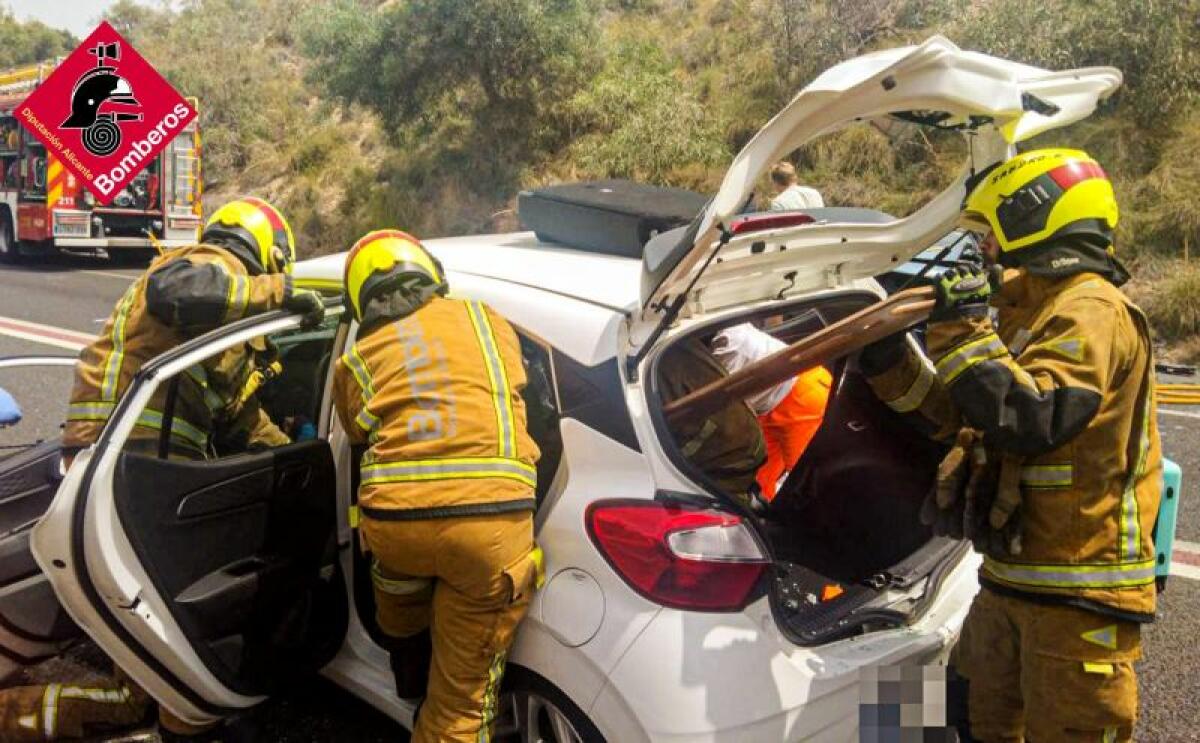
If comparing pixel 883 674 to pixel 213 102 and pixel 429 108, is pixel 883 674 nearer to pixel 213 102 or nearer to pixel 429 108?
pixel 429 108

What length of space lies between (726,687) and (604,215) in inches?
59.5

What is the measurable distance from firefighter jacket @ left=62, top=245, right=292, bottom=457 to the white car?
0.76 ft

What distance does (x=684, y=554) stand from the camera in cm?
204

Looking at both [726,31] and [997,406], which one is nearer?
[997,406]

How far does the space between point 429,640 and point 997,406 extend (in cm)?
148

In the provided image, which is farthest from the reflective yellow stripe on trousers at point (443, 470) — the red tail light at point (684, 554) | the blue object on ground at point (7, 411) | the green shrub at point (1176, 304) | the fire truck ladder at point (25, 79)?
the fire truck ladder at point (25, 79)


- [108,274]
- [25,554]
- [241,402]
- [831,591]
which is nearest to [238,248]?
[241,402]

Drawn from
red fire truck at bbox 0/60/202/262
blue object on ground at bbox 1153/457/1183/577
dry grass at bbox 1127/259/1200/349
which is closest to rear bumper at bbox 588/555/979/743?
blue object on ground at bbox 1153/457/1183/577

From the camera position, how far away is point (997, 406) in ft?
6.48

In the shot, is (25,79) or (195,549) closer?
(195,549)

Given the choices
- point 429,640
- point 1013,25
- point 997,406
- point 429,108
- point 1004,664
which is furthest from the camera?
point 429,108

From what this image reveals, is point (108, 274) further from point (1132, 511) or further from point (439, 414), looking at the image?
point (1132, 511)

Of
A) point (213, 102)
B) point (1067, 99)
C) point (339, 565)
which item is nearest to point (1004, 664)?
point (1067, 99)

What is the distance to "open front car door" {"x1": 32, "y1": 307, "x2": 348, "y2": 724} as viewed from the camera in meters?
2.32
